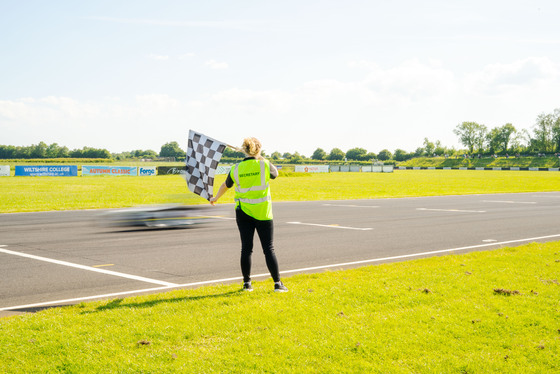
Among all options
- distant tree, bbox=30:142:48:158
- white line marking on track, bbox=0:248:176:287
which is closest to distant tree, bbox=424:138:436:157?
distant tree, bbox=30:142:48:158

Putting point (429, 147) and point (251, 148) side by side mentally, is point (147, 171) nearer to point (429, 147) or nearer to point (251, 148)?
point (251, 148)

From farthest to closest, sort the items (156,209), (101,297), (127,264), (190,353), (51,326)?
(156,209) < (127,264) < (101,297) < (51,326) < (190,353)

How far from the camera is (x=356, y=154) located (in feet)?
543

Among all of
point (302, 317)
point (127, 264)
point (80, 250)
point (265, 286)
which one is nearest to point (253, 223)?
point (265, 286)

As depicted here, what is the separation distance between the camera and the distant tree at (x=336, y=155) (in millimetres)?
161750

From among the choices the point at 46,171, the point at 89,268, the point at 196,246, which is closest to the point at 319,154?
the point at 46,171

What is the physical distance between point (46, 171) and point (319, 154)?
122231mm

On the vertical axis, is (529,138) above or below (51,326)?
above

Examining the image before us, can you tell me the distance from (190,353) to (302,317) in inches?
50.6

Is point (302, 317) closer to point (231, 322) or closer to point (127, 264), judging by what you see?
point (231, 322)

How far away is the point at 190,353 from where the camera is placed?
393 centimetres

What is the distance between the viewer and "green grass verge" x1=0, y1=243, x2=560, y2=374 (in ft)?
12.3

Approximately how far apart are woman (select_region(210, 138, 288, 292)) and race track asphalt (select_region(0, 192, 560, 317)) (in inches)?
45.0

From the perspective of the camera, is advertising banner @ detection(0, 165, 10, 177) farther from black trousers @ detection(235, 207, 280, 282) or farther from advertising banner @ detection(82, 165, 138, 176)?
black trousers @ detection(235, 207, 280, 282)
